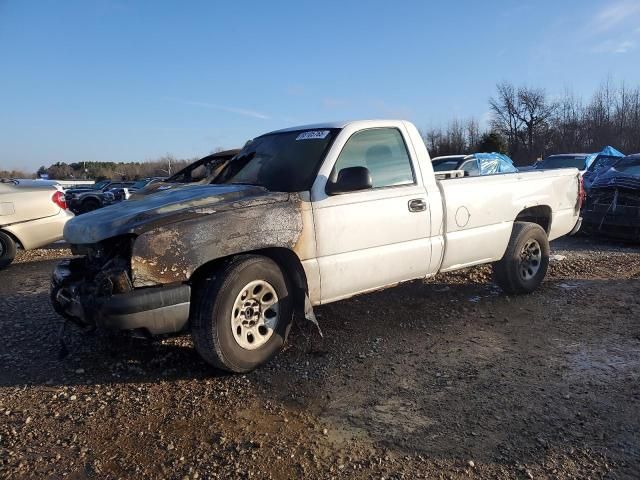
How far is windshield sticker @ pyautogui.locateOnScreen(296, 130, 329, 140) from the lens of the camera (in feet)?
15.5

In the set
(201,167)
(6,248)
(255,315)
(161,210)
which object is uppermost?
(201,167)

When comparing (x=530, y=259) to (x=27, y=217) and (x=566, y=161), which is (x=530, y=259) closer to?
(x=27, y=217)

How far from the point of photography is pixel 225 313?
3.74 meters

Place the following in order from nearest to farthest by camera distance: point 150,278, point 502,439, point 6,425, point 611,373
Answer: point 502,439
point 6,425
point 150,278
point 611,373

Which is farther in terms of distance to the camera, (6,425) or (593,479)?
(6,425)

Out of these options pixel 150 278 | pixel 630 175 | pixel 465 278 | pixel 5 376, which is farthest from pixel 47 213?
pixel 630 175

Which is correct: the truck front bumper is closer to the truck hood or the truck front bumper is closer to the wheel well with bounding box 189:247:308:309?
the truck hood

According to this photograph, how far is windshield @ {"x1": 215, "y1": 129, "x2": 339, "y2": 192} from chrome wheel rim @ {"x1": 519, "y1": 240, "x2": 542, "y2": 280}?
9.24 ft

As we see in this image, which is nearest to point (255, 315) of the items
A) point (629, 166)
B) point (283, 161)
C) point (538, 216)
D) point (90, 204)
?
point (283, 161)

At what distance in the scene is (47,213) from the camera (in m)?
8.51

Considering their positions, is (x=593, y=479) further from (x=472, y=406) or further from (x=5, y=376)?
(x=5, y=376)

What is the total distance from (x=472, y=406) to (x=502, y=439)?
41cm

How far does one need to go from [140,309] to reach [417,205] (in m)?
2.57

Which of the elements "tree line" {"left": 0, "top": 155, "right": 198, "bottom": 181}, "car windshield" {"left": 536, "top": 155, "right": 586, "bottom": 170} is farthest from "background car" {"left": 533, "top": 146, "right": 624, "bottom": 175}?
"tree line" {"left": 0, "top": 155, "right": 198, "bottom": 181}
